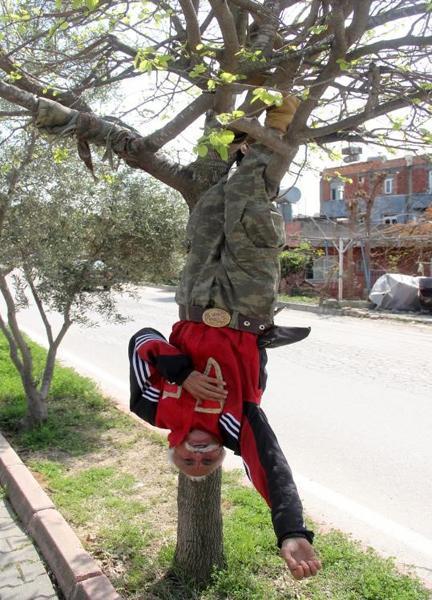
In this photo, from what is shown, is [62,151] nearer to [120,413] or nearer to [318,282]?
[120,413]

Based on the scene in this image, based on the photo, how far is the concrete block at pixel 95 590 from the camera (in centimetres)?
300

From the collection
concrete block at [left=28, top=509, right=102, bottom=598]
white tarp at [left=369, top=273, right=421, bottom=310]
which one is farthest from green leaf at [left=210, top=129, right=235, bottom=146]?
white tarp at [left=369, top=273, right=421, bottom=310]

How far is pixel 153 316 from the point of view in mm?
16516

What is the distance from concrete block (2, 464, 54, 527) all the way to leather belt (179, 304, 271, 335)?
2.16 m

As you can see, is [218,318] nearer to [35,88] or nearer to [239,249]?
[239,249]

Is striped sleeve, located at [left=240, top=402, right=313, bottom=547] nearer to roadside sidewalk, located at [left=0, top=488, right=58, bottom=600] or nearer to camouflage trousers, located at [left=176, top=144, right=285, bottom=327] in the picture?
camouflage trousers, located at [left=176, top=144, right=285, bottom=327]

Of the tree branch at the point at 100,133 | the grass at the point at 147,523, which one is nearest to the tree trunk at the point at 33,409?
the grass at the point at 147,523

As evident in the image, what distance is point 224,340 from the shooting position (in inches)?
103

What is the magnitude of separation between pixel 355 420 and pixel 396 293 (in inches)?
506

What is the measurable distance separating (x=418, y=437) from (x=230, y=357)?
177 inches

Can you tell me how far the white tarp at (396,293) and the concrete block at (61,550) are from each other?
1658 cm

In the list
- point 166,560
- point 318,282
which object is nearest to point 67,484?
point 166,560

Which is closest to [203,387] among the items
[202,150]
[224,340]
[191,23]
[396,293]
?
[224,340]

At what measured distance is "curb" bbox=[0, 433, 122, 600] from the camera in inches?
123
